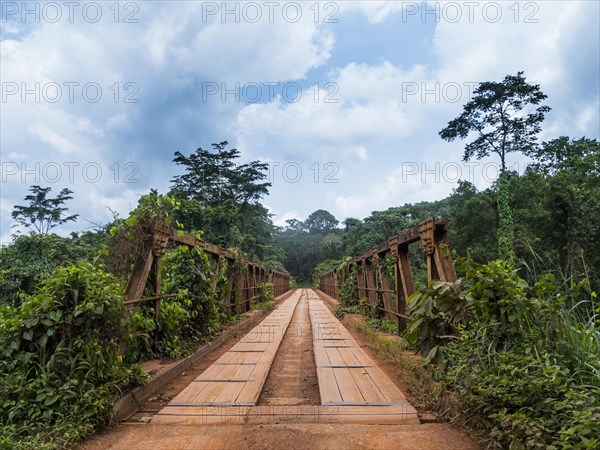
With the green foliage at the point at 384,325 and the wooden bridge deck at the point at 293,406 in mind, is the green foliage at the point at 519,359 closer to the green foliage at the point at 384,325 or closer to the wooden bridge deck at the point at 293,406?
the wooden bridge deck at the point at 293,406

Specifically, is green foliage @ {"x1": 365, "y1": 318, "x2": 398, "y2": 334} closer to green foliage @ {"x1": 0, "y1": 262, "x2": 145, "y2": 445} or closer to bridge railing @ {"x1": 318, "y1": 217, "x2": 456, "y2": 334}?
bridge railing @ {"x1": 318, "y1": 217, "x2": 456, "y2": 334}

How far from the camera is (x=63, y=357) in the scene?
2.73 m

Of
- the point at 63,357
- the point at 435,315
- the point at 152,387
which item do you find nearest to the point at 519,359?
the point at 435,315

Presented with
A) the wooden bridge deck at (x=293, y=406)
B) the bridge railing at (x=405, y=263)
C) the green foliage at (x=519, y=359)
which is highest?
the bridge railing at (x=405, y=263)

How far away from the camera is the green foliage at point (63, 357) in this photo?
2.48 m

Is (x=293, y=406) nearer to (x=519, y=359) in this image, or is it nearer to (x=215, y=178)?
(x=519, y=359)

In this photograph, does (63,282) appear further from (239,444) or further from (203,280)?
(203,280)

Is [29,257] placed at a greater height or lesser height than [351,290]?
greater

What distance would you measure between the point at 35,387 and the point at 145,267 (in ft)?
5.41

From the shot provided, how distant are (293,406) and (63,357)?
1736 mm

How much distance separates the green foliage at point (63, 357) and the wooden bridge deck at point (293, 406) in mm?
522

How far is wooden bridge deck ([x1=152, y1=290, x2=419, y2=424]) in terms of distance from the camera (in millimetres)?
2844

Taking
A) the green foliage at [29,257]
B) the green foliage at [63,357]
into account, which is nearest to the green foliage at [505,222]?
the green foliage at [29,257]

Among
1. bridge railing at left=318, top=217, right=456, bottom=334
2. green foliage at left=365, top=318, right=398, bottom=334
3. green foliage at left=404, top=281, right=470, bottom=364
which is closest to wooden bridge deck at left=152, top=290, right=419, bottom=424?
green foliage at left=404, top=281, right=470, bottom=364
